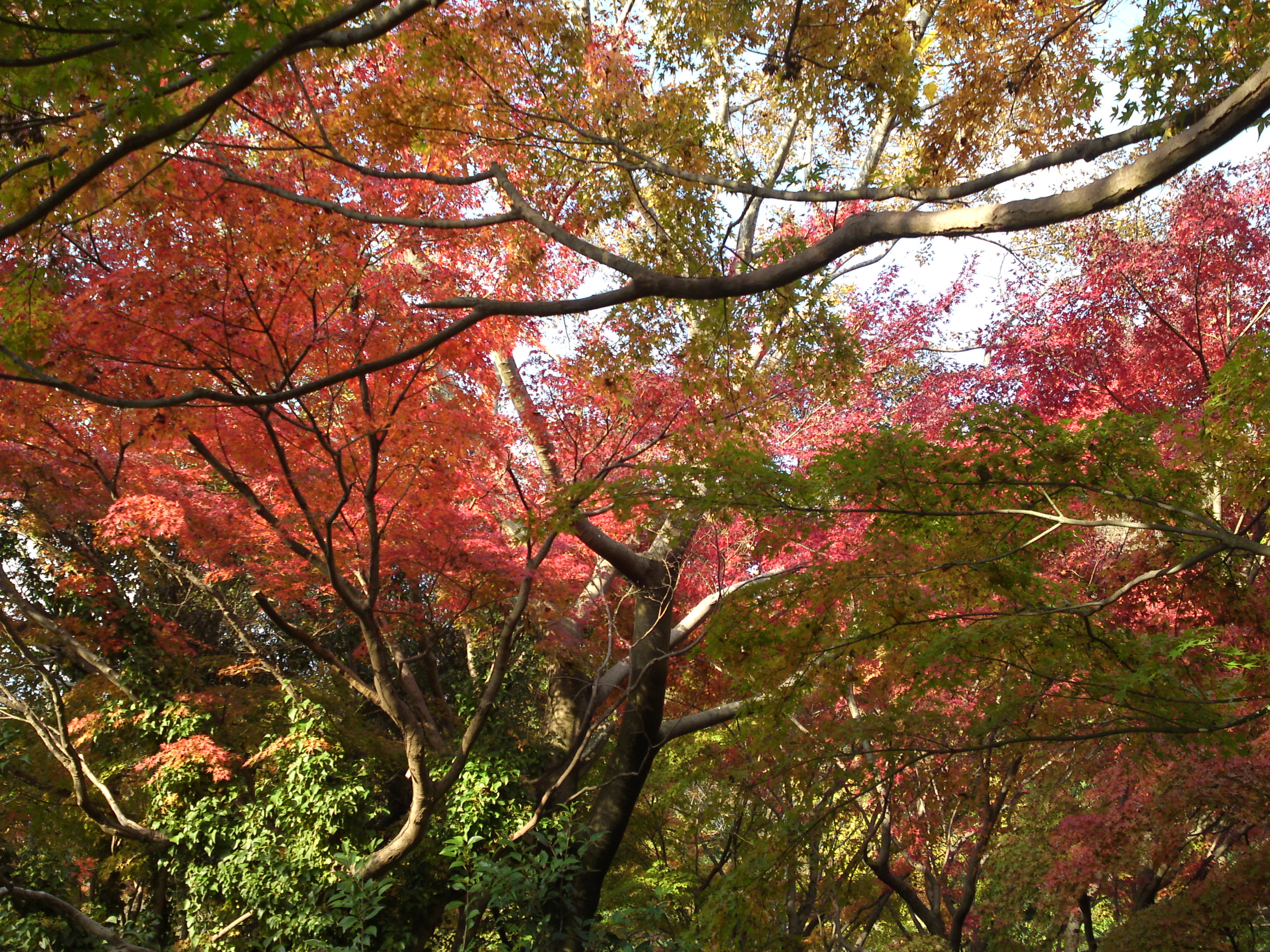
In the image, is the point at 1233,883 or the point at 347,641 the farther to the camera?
the point at 347,641

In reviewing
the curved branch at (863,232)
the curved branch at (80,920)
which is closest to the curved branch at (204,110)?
the curved branch at (863,232)

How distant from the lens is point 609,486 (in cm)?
502

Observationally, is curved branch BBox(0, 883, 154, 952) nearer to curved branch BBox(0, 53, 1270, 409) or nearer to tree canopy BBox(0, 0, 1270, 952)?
tree canopy BBox(0, 0, 1270, 952)

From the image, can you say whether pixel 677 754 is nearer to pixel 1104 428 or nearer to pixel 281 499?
pixel 281 499

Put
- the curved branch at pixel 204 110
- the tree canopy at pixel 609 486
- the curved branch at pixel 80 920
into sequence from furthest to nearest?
the curved branch at pixel 80 920 < the tree canopy at pixel 609 486 < the curved branch at pixel 204 110

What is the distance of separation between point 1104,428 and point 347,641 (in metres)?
9.64

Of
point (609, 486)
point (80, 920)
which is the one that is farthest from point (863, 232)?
point (80, 920)

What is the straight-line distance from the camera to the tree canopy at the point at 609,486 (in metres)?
3.98

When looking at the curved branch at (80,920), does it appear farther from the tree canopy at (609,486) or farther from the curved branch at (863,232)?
the curved branch at (863,232)

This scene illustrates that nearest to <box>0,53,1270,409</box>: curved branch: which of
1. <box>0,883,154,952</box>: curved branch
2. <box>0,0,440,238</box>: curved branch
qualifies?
<box>0,0,440,238</box>: curved branch

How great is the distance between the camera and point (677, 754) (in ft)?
36.1

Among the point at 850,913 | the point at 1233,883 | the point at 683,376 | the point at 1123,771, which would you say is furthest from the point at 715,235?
the point at 850,913

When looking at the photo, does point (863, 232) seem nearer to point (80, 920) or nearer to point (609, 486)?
point (609, 486)

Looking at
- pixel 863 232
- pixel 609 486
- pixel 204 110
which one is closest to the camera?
pixel 204 110
